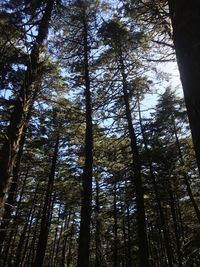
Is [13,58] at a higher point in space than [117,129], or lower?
lower

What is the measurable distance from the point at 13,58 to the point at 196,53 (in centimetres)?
591

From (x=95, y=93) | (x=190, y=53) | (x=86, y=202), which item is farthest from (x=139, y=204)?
(x=190, y=53)

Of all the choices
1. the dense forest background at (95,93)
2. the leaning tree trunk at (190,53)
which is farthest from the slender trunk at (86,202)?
the leaning tree trunk at (190,53)

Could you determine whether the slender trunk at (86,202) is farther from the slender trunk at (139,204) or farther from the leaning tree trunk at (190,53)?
the leaning tree trunk at (190,53)

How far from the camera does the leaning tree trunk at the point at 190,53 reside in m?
1.70

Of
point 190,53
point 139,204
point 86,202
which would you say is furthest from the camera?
point 139,204

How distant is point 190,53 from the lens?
1.77 metres

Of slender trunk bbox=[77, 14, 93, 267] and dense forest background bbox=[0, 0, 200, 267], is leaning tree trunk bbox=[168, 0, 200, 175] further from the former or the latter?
slender trunk bbox=[77, 14, 93, 267]

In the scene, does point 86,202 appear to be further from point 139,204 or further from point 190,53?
point 190,53

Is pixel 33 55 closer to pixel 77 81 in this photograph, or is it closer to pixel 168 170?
pixel 77 81

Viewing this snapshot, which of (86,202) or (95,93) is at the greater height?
(95,93)

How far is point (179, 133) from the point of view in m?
21.6

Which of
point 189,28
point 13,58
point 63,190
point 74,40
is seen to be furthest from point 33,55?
point 63,190

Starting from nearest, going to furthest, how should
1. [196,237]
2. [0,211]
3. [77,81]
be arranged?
1. [0,211]
2. [196,237]
3. [77,81]
